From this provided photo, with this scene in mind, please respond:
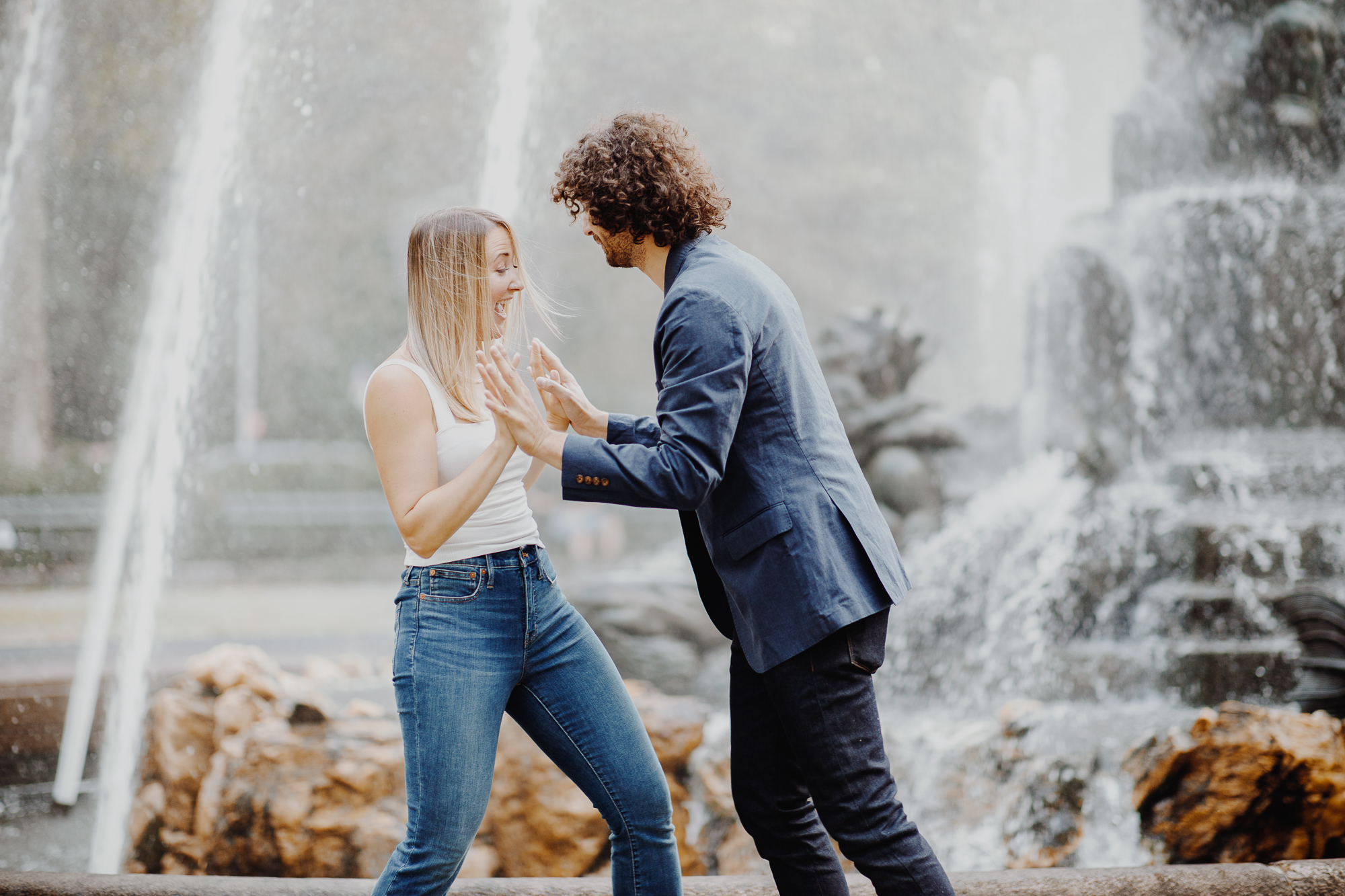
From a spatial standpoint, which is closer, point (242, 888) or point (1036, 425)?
point (242, 888)

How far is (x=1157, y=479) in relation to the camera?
612 centimetres

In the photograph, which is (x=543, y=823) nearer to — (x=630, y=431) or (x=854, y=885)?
(x=854, y=885)

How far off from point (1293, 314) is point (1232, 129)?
1.66m

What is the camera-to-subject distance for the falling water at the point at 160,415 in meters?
Answer: 5.51

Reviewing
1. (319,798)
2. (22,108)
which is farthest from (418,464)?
(22,108)

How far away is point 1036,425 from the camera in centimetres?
827

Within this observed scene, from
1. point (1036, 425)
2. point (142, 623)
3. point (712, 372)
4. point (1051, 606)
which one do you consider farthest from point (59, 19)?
point (712, 372)

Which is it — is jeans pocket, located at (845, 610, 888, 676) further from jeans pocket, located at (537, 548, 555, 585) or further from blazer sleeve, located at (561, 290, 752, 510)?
jeans pocket, located at (537, 548, 555, 585)

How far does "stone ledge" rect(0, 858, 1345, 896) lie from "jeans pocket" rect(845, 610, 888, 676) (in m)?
0.94

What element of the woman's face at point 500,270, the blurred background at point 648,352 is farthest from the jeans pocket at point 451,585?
the blurred background at point 648,352

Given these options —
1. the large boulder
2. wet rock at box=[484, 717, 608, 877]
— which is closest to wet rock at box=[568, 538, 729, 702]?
the large boulder

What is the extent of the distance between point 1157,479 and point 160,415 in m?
6.58

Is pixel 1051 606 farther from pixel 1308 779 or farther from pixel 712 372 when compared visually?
pixel 712 372

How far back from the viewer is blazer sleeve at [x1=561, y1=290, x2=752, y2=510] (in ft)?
5.65
